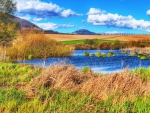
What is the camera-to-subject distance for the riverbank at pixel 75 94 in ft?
31.8

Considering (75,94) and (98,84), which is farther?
(98,84)

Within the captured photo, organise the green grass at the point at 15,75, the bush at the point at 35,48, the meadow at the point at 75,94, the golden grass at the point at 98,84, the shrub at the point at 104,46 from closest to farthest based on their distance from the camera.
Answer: the meadow at the point at 75,94 < the golden grass at the point at 98,84 < the green grass at the point at 15,75 < the bush at the point at 35,48 < the shrub at the point at 104,46

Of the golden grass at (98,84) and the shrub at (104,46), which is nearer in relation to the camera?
the golden grass at (98,84)

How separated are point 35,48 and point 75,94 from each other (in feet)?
109

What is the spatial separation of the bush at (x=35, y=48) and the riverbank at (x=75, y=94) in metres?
28.4

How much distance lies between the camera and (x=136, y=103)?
10219mm

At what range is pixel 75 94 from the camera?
11789 mm

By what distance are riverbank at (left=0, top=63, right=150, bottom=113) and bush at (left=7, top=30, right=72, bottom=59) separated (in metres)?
28.4

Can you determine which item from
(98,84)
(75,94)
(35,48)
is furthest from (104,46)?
(75,94)

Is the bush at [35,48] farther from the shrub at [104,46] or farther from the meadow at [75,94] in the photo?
the shrub at [104,46]

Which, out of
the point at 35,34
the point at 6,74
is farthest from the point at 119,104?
the point at 35,34

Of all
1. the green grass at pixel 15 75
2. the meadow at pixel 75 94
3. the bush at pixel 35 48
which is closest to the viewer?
the meadow at pixel 75 94

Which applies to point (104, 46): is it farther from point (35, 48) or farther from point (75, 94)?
point (75, 94)

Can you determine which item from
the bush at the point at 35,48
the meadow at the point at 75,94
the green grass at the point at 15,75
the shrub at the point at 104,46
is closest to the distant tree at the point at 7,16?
the bush at the point at 35,48
